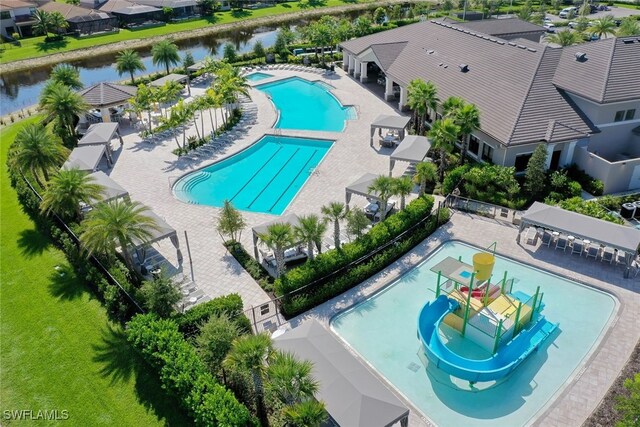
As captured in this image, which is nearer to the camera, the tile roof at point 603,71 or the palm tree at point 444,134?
the palm tree at point 444,134

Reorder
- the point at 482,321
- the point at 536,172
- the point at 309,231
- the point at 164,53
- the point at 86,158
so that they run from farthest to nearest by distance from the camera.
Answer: the point at 164,53
the point at 86,158
the point at 536,172
the point at 309,231
the point at 482,321

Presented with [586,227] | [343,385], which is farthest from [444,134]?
[343,385]

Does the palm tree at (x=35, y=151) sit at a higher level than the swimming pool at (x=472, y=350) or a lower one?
higher

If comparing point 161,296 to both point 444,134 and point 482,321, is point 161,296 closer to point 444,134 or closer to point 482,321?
point 482,321

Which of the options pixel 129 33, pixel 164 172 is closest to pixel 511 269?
pixel 164 172

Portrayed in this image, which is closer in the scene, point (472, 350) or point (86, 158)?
point (472, 350)

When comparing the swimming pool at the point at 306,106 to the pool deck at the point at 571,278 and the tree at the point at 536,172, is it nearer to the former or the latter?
the tree at the point at 536,172

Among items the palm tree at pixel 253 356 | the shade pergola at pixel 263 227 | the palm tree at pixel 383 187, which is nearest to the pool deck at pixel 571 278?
the palm tree at pixel 383 187
